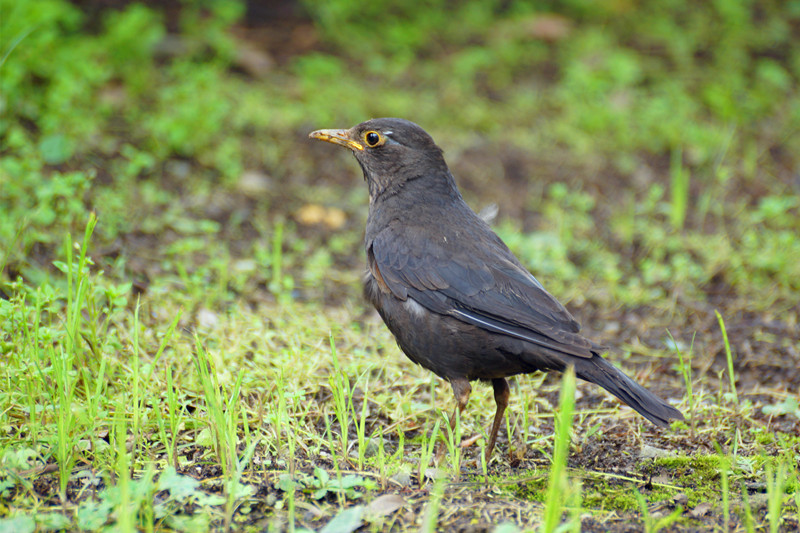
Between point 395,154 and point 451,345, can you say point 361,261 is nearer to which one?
point 395,154

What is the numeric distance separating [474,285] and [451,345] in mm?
311

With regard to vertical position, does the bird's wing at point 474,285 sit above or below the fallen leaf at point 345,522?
above

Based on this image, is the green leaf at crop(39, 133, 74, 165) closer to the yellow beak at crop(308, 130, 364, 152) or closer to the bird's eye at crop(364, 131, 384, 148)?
the yellow beak at crop(308, 130, 364, 152)

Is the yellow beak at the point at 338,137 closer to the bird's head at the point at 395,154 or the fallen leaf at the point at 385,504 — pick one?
the bird's head at the point at 395,154

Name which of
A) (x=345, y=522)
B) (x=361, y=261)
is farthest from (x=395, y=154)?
(x=345, y=522)

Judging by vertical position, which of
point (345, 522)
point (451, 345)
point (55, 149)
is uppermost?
point (55, 149)

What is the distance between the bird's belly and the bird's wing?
42mm

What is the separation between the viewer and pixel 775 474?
352 centimetres

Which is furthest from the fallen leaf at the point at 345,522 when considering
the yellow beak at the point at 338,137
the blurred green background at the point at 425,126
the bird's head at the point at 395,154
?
the yellow beak at the point at 338,137

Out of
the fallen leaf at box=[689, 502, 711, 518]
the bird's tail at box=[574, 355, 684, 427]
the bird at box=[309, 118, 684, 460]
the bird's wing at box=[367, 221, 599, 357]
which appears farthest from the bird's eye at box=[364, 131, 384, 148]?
the fallen leaf at box=[689, 502, 711, 518]

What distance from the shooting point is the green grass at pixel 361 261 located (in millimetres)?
3172

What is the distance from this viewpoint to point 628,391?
11.0ft

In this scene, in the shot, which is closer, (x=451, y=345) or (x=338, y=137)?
(x=451, y=345)

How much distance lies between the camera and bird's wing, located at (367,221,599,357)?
362cm
